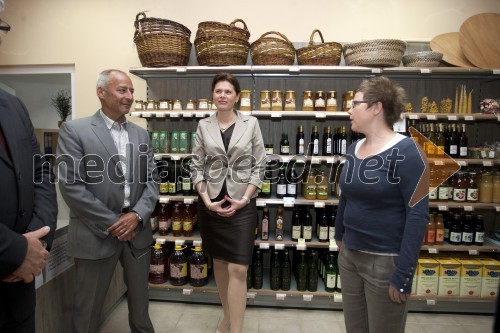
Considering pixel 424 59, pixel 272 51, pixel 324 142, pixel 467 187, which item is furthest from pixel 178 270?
pixel 424 59

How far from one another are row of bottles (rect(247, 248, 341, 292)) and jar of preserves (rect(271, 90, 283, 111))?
146 cm

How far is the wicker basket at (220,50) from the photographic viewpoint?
3.05m

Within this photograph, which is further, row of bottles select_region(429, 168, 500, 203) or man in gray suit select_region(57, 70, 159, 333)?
row of bottles select_region(429, 168, 500, 203)

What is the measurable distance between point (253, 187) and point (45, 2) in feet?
12.1

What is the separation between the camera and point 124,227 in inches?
81.7

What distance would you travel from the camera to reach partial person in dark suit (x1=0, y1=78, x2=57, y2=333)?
4.10 ft

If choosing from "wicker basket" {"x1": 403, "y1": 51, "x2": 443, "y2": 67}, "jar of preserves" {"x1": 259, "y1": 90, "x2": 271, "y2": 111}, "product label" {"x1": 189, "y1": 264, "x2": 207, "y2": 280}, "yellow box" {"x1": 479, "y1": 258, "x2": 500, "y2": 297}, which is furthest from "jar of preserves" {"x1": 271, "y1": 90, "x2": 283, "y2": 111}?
"yellow box" {"x1": 479, "y1": 258, "x2": 500, "y2": 297}

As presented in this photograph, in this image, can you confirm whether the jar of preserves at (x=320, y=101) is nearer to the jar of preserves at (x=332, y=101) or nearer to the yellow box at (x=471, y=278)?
the jar of preserves at (x=332, y=101)

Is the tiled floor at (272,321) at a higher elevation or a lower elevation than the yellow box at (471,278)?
lower

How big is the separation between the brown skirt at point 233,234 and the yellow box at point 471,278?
7.71ft

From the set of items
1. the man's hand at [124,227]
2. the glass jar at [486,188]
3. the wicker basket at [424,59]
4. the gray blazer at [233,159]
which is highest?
the wicker basket at [424,59]

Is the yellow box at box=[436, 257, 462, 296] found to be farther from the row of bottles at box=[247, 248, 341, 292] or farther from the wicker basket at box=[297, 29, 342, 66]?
the wicker basket at box=[297, 29, 342, 66]

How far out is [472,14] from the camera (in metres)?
3.75

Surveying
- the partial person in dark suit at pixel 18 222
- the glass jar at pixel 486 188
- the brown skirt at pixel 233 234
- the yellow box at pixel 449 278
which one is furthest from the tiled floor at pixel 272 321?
the partial person in dark suit at pixel 18 222
